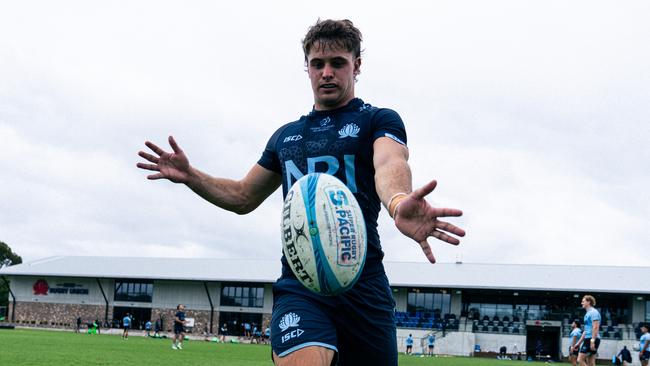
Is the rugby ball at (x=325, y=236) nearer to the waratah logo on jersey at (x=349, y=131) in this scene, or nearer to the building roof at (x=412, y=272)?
the waratah logo on jersey at (x=349, y=131)

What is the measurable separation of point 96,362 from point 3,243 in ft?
330

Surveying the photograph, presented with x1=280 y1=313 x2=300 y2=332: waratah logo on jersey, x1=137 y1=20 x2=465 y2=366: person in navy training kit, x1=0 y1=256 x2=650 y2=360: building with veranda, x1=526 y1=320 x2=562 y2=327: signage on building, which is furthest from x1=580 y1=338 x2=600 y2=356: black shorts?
x1=526 y1=320 x2=562 y2=327: signage on building

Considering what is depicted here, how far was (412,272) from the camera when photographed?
5700 centimetres

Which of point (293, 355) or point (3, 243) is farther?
point (3, 243)

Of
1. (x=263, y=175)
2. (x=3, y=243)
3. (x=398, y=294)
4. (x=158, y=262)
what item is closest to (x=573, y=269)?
(x=398, y=294)

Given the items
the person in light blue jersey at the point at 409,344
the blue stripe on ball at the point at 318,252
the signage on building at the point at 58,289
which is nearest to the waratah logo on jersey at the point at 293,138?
the blue stripe on ball at the point at 318,252

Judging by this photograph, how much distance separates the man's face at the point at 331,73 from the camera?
4520 mm

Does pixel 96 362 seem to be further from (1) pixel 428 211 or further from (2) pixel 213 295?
(2) pixel 213 295

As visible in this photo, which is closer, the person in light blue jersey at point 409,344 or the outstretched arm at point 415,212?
the outstretched arm at point 415,212

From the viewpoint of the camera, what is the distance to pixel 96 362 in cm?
1546

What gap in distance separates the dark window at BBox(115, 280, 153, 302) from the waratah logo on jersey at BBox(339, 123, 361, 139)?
60.1 meters

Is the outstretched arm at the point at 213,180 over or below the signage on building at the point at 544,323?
→ over

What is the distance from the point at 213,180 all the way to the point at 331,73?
1477 mm

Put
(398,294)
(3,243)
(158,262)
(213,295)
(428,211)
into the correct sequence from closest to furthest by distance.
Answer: (428,211) → (398,294) → (213,295) → (158,262) → (3,243)
